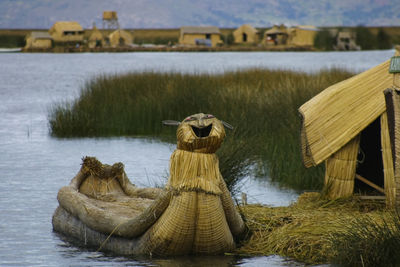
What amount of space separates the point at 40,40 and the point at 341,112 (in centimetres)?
8046

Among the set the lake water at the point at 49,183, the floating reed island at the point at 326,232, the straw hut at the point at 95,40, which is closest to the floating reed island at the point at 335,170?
the floating reed island at the point at 326,232

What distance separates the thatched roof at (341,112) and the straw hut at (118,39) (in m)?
79.1

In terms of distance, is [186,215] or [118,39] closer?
[186,215]

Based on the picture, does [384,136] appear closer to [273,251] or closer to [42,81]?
[273,251]

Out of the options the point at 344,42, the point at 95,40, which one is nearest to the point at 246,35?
the point at 344,42

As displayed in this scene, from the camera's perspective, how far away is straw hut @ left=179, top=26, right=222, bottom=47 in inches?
3293

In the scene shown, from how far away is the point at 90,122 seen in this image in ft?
52.6

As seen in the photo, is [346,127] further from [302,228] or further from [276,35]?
[276,35]

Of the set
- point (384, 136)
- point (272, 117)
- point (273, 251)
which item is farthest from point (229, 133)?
point (273, 251)

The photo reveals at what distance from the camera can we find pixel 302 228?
6.98m

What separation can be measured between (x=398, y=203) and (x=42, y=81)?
36.1 metres

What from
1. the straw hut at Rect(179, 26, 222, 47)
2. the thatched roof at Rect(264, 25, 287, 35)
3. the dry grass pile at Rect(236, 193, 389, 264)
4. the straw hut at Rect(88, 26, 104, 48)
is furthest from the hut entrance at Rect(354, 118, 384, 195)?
the straw hut at Rect(88, 26, 104, 48)

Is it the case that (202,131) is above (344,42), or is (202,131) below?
below

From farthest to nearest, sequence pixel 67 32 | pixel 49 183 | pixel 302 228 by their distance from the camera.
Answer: pixel 67 32 → pixel 49 183 → pixel 302 228
